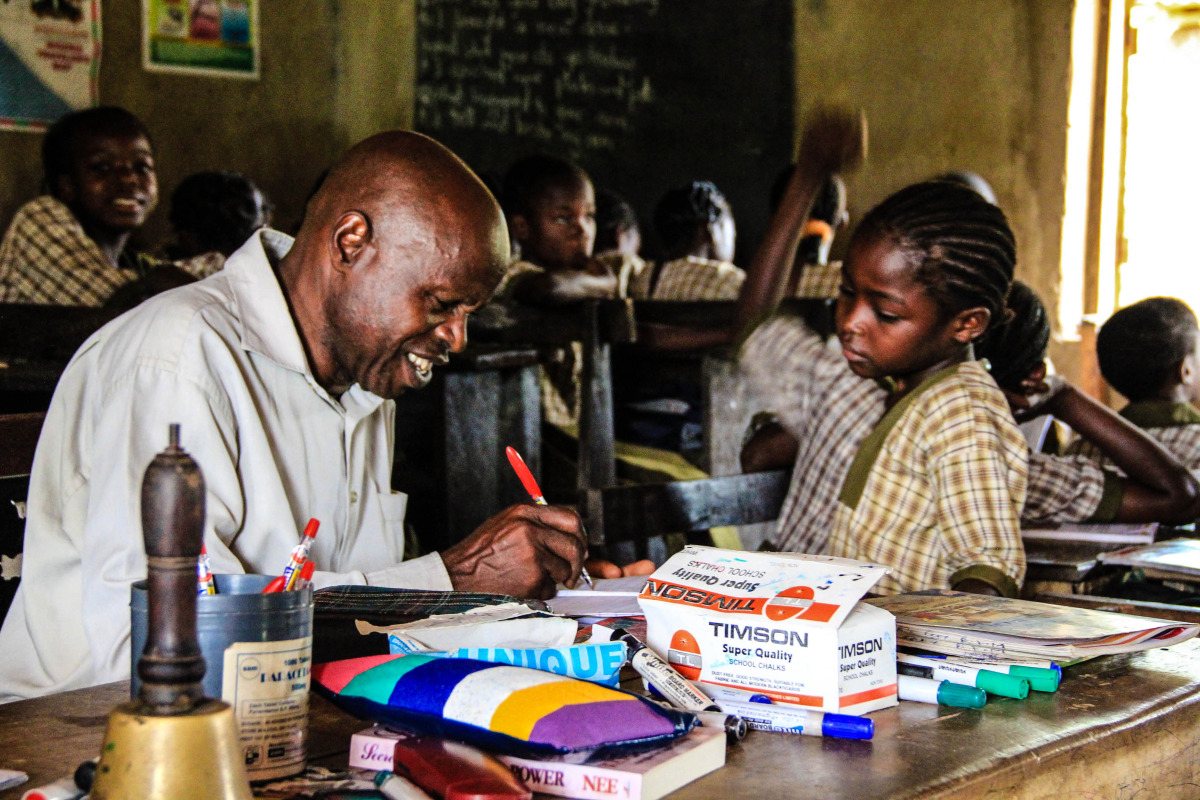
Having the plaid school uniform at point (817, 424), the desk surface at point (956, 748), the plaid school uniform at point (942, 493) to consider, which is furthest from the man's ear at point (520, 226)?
the desk surface at point (956, 748)

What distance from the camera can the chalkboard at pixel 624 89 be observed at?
6094 mm

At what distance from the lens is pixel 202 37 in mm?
6258

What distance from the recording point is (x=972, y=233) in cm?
216

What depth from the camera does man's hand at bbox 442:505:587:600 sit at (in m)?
1.59

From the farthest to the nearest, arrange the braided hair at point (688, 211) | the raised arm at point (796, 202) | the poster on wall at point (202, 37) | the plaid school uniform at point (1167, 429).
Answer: the poster on wall at point (202, 37) → the braided hair at point (688, 211) → the plaid school uniform at point (1167, 429) → the raised arm at point (796, 202)

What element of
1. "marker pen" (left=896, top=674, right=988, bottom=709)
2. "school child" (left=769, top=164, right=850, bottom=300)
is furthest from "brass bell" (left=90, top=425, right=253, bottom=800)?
"school child" (left=769, top=164, right=850, bottom=300)

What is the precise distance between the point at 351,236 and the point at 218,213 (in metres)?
3.46

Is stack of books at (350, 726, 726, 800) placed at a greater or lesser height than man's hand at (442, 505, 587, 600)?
greater

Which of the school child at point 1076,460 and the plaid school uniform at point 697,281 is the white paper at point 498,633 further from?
the plaid school uniform at point 697,281

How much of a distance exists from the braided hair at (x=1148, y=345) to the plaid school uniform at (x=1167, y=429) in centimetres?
7

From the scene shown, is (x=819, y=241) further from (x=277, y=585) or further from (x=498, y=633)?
(x=277, y=585)

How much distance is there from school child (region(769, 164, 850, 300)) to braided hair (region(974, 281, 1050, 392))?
3.23 feet

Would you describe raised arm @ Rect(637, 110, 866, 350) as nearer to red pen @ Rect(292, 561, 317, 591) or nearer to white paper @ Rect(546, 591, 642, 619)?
white paper @ Rect(546, 591, 642, 619)

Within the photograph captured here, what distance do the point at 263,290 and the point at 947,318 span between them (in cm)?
120
